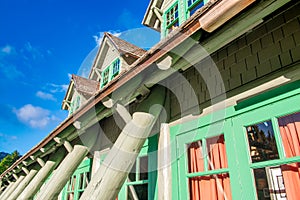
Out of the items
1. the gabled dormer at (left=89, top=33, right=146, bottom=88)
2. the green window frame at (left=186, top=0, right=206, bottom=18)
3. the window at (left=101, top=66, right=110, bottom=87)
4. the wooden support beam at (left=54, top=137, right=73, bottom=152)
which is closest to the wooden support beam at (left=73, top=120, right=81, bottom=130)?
the wooden support beam at (left=54, top=137, right=73, bottom=152)

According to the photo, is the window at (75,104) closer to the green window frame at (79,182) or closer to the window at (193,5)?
the green window frame at (79,182)

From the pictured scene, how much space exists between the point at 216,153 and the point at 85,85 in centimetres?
1079

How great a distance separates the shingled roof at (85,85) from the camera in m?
11.4

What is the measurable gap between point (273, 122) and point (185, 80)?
→ 1444mm

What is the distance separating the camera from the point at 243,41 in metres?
2.52

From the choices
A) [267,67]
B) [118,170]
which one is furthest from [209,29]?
[118,170]

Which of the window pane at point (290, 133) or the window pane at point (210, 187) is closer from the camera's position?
the window pane at point (290, 133)

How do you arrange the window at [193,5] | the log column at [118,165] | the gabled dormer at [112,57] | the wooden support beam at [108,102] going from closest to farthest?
the log column at [118,165]
the wooden support beam at [108,102]
the window at [193,5]
the gabled dormer at [112,57]

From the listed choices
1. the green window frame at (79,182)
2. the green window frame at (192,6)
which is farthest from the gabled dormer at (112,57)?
the green window frame at (79,182)

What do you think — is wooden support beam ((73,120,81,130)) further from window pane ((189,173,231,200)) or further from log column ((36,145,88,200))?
window pane ((189,173,231,200))

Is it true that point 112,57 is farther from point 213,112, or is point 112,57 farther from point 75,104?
point 213,112

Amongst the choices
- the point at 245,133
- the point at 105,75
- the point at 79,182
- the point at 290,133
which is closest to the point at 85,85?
the point at 105,75

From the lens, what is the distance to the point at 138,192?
360cm

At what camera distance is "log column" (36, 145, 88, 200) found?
3.46 meters
